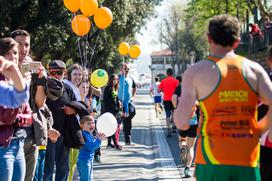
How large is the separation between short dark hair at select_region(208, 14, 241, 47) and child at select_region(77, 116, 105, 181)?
3408 millimetres

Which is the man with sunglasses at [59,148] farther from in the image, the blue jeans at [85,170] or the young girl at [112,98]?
the young girl at [112,98]

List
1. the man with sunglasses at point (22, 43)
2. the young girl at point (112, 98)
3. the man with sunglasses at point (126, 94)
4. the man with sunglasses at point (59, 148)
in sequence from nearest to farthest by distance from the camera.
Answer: the man with sunglasses at point (22, 43) < the man with sunglasses at point (59, 148) < the young girl at point (112, 98) < the man with sunglasses at point (126, 94)

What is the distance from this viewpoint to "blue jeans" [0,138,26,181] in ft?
15.2

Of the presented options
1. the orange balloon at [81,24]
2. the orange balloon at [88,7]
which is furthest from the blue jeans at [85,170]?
the orange balloon at [81,24]

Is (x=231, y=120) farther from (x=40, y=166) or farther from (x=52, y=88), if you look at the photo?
(x=40, y=166)

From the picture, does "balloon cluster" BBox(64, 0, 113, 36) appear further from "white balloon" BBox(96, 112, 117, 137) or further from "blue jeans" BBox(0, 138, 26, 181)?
"blue jeans" BBox(0, 138, 26, 181)

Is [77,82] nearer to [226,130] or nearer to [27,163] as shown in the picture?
[27,163]

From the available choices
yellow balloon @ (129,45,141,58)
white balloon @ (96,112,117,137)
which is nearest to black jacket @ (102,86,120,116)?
yellow balloon @ (129,45,141,58)

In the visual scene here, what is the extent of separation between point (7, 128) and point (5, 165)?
0.30 m

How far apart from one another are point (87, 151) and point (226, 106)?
3482 millimetres

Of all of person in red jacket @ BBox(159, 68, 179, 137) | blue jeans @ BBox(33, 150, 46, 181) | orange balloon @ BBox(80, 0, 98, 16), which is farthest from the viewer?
person in red jacket @ BBox(159, 68, 179, 137)

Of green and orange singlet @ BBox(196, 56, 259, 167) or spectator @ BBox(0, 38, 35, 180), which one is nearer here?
green and orange singlet @ BBox(196, 56, 259, 167)

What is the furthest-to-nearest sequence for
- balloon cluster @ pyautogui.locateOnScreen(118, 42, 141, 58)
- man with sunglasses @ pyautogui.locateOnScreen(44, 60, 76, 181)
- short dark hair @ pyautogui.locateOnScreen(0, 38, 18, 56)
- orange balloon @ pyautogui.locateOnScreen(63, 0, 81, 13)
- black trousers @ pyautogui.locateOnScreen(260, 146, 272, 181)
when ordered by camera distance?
balloon cluster @ pyautogui.locateOnScreen(118, 42, 141, 58)
orange balloon @ pyautogui.locateOnScreen(63, 0, 81, 13)
man with sunglasses @ pyautogui.locateOnScreen(44, 60, 76, 181)
black trousers @ pyautogui.locateOnScreen(260, 146, 272, 181)
short dark hair @ pyautogui.locateOnScreen(0, 38, 18, 56)

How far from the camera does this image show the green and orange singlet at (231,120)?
151 inches
